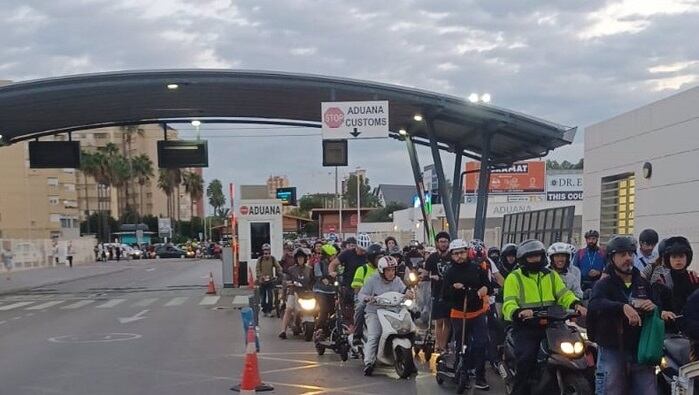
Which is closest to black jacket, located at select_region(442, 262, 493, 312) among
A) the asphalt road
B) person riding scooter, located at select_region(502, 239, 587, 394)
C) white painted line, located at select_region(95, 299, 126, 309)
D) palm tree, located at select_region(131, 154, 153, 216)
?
the asphalt road

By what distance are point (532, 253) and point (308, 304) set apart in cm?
684

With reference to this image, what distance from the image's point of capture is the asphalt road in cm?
962

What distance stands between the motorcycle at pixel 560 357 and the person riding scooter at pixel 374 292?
338 cm

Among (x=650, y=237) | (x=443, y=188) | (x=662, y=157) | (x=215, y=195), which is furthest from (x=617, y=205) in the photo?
(x=215, y=195)

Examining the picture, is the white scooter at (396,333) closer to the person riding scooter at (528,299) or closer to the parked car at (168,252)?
the person riding scooter at (528,299)

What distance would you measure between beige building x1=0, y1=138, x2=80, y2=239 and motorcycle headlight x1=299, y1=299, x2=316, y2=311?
194ft

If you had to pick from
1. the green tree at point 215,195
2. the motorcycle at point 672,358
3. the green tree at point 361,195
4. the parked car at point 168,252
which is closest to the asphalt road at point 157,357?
the motorcycle at point 672,358

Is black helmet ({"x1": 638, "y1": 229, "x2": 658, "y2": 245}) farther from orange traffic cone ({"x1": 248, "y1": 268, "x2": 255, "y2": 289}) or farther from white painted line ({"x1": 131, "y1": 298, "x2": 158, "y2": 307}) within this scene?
orange traffic cone ({"x1": 248, "y1": 268, "x2": 255, "y2": 289})

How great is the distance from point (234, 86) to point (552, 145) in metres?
9.70

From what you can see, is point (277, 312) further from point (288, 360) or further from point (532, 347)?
point (532, 347)

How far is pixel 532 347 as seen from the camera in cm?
677

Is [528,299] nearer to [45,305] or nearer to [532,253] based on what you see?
[532,253]

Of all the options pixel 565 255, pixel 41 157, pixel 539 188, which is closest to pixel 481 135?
pixel 41 157

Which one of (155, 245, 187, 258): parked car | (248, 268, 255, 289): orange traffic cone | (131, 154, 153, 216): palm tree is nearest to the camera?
(248, 268, 255, 289): orange traffic cone
